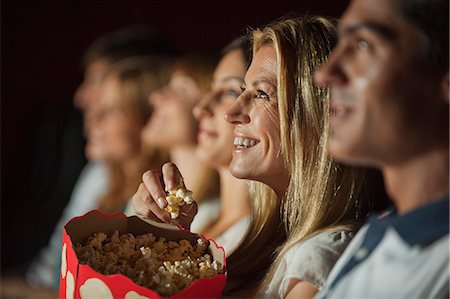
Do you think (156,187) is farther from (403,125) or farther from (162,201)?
(403,125)

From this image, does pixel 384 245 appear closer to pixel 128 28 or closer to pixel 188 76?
pixel 188 76

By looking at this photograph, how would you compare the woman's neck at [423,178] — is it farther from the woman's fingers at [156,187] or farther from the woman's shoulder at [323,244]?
the woman's fingers at [156,187]

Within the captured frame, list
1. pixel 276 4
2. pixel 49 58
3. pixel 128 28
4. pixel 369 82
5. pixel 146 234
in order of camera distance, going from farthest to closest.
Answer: pixel 49 58 < pixel 128 28 < pixel 276 4 < pixel 146 234 < pixel 369 82

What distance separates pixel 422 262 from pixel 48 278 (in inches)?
100

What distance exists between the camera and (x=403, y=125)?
95 cm

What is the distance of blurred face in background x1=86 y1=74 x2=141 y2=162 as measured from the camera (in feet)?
10.1

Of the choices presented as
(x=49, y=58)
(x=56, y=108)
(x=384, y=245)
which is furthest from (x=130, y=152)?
(x=384, y=245)

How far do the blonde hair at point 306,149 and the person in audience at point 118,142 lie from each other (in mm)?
1516

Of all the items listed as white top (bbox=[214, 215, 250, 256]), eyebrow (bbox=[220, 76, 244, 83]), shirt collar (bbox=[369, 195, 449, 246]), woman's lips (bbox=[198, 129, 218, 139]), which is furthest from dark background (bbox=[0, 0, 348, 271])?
shirt collar (bbox=[369, 195, 449, 246])

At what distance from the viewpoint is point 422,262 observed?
3.15 feet

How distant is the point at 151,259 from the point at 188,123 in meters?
1.31

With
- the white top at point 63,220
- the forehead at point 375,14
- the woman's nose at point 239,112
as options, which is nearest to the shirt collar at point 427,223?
the forehead at point 375,14

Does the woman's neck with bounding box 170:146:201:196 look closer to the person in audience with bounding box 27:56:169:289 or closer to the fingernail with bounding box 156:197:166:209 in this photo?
the person in audience with bounding box 27:56:169:289

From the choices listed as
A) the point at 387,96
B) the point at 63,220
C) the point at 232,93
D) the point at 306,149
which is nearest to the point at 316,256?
the point at 306,149
